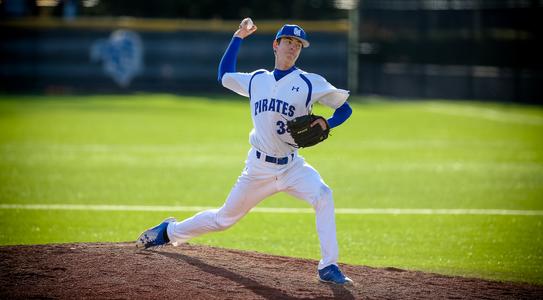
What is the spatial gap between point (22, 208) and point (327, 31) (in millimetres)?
21904

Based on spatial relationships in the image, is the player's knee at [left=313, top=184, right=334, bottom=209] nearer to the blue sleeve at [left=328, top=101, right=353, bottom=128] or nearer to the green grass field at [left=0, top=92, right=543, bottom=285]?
the blue sleeve at [left=328, top=101, right=353, bottom=128]

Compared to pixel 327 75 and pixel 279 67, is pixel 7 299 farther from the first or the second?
pixel 327 75

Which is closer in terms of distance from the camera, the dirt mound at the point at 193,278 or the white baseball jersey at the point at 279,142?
the dirt mound at the point at 193,278

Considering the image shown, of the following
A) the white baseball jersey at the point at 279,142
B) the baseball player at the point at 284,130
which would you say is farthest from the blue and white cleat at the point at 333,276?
the white baseball jersey at the point at 279,142

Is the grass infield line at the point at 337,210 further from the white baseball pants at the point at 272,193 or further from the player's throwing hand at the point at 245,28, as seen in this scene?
the player's throwing hand at the point at 245,28

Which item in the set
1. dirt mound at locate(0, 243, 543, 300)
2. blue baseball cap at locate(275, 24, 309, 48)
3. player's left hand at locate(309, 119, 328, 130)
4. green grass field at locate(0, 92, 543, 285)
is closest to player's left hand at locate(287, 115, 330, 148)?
player's left hand at locate(309, 119, 328, 130)

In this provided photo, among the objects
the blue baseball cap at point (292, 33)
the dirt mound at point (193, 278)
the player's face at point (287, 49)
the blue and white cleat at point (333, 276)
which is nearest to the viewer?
the dirt mound at point (193, 278)

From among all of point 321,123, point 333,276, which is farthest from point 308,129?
point 333,276

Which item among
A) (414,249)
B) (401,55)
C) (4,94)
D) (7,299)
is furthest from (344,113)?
(401,55)

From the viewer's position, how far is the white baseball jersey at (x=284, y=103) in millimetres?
6883

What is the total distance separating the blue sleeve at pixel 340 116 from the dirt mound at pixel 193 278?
134cm

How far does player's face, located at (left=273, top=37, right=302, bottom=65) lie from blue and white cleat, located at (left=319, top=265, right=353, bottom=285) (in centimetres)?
182

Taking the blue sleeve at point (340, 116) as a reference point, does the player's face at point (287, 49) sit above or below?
above

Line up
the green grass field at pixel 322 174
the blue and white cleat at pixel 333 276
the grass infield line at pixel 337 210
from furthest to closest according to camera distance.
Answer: the grass infield line at pixel 337 210 → the green grass field at pixel 322 174 → the blue and white cleat at pixel 333 276
